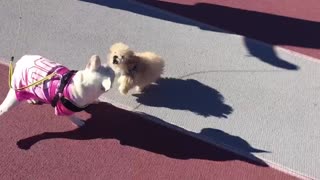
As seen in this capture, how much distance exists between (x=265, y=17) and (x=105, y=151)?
107 inches

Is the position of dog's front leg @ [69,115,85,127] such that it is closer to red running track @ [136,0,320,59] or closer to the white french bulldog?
the white french bulldog

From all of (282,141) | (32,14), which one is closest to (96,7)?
(32,14)

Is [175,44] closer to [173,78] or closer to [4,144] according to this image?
[173,78]

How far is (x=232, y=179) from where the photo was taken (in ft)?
12.6

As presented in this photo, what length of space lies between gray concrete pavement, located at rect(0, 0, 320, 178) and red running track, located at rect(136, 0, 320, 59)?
0.17m

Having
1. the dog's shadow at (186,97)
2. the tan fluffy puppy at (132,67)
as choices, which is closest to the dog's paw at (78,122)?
the tan fluffy puppy at (132,67)

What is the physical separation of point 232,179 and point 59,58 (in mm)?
2060

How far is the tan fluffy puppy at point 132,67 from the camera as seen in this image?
13.0 ft

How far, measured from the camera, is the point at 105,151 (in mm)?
3908

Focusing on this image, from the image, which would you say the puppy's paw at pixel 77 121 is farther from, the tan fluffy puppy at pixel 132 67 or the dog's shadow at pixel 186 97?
the dog's shadow at pixel 186 97

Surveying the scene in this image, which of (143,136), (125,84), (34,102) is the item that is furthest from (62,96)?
(143,136)

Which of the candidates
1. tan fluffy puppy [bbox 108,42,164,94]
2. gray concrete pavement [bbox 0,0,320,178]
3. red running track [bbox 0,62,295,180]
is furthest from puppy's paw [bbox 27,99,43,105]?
tan fluffy puppy [bbox 108,42,164,94]

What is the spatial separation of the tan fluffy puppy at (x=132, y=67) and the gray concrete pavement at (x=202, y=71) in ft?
0.72

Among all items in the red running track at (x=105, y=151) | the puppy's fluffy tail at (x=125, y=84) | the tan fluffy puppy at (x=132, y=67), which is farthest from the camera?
the puppy's fluffy tail at (x=125, y=84)
